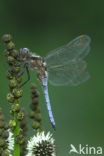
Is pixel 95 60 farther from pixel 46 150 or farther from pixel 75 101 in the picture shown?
pixel 46 150

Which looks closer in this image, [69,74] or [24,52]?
[24,52]

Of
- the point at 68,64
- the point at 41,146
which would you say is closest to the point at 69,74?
the point at 68,64

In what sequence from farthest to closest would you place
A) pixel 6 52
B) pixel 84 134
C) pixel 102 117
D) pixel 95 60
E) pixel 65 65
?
pixel 95 60 < pixel 102 117 < pixel 84 134 < pixel 65 65 < pixel 6 52

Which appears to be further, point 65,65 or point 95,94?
point 95,94

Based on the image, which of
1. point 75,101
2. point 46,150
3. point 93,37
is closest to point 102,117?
point 75,101

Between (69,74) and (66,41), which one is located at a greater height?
(66,41)

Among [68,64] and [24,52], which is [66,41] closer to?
[68,64]

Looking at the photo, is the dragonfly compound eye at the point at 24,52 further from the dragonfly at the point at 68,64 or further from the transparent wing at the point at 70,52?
the transparent wing at the point at 70,52
